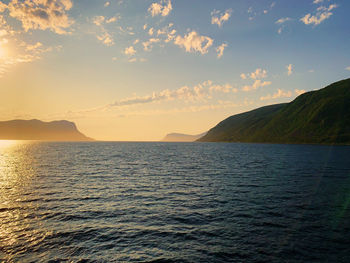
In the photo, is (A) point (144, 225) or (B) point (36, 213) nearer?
(A) point (144, 225)

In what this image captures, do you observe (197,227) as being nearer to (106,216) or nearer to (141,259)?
(141,259)

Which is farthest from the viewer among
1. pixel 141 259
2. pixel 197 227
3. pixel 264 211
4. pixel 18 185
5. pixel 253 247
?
pixel 18 185

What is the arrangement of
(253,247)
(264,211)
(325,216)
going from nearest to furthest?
(253,247) < (325,216) < (264,211)

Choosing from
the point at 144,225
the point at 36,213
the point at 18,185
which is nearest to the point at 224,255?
the point at 144,225

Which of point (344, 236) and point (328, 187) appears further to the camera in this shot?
point (328, 187)

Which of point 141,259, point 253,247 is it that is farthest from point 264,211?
point 141,259

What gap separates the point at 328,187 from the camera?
36.3 meters

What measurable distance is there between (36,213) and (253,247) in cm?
2362

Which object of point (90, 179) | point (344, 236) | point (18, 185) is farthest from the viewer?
point (90, 179)

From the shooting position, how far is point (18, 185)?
127ft

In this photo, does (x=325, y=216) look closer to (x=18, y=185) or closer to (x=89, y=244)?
(x=89, y=244)

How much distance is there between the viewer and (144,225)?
66.6ft

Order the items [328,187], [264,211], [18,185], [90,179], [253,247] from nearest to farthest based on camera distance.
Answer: [253,247] → [264,211] → [328,187] → [18,185] → [90,179]

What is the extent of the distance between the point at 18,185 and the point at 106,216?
89.8ft
